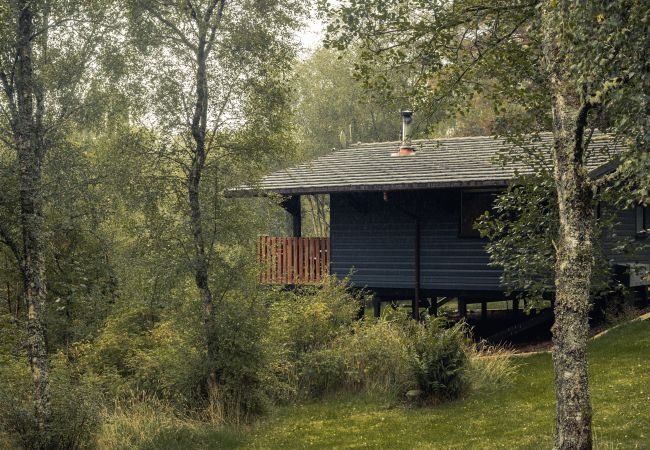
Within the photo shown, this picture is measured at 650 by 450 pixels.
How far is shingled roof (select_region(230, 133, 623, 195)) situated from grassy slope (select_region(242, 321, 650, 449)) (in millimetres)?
4979

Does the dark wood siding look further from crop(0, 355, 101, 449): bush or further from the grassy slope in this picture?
crop(0, 355, 101, 449): bush

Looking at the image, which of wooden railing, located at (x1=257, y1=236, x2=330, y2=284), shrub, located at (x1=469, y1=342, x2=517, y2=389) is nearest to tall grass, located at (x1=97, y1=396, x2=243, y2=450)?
shrub, located at (x1=469, y1=342, x2=517, y2=389)

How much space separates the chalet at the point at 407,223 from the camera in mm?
19484

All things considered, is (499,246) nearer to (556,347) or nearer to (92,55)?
(556,347)

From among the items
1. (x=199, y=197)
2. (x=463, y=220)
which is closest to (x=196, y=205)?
(x=199, y=197)

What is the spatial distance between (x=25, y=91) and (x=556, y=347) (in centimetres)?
781

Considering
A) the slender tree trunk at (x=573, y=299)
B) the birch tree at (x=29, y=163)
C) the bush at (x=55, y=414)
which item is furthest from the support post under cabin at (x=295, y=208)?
the slender tree trunk at (x=573, y=299)

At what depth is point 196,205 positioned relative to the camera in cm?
1282

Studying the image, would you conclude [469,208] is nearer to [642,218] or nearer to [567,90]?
[642,218]

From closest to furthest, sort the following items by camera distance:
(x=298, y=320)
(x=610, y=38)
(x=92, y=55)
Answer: (x=610, y=38) → (x=92, y=55) → (x=298, y=320)

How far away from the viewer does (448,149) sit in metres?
22.6

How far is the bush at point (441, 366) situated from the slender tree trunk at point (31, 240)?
603 centimetres

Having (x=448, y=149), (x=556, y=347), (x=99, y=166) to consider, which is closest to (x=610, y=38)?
(x=556, y=347)

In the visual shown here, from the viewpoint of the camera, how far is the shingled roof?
60.0 feet
